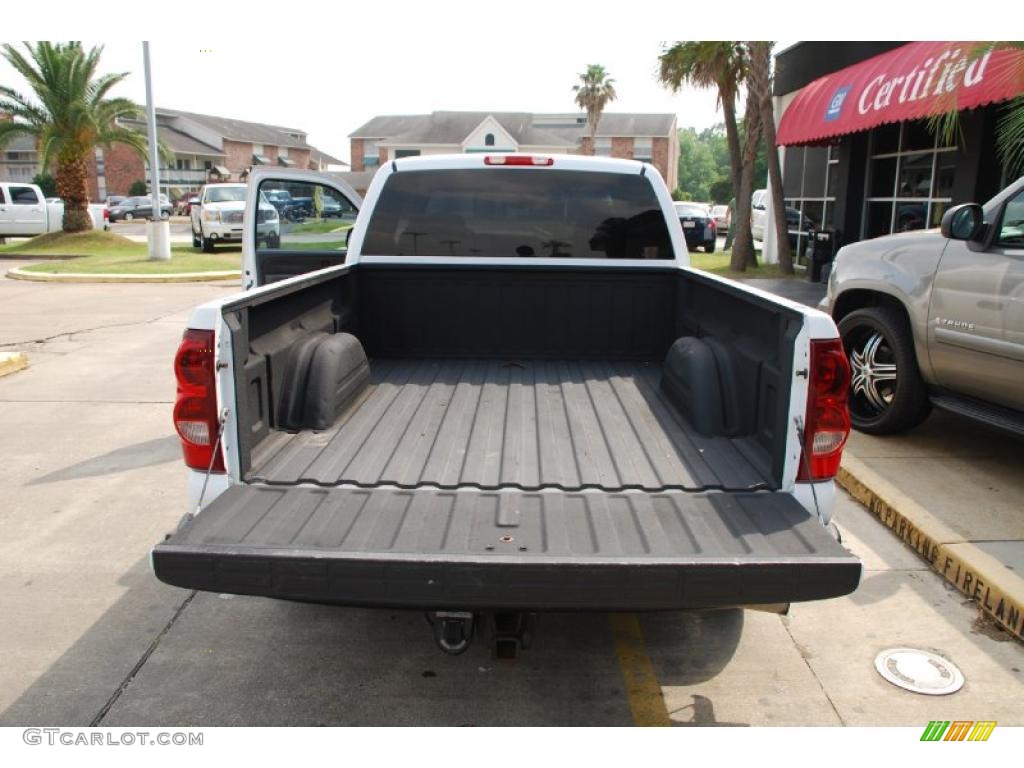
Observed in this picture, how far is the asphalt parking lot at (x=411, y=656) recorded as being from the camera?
3221 mm

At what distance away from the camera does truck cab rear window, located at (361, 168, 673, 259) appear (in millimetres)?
5176

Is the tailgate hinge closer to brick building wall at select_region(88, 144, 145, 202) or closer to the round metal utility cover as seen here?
the round metal utility cover

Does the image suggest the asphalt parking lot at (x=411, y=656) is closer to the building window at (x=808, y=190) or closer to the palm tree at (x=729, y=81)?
the building window at (x=808, y=190)

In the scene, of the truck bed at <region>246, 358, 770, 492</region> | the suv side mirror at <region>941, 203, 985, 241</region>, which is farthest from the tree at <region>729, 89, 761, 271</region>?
the truck bed at <region>246, 358, 770, 492</region>

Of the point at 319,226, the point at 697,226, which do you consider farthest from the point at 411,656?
the point at 697,226

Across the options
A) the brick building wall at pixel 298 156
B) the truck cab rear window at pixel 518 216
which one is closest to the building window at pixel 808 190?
the truck cab rear window at pixel 518 216

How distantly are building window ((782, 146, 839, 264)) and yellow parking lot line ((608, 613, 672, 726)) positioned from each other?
15.3 metres

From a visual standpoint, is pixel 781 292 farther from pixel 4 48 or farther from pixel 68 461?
pixel 4 48

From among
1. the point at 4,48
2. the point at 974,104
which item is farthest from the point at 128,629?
the point at 4,48

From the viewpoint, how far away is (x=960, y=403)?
5578 mm

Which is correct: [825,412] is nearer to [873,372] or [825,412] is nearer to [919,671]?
[919,671]

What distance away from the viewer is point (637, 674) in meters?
3.49

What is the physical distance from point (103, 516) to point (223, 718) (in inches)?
93.9

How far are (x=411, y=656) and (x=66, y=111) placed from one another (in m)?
27.1
